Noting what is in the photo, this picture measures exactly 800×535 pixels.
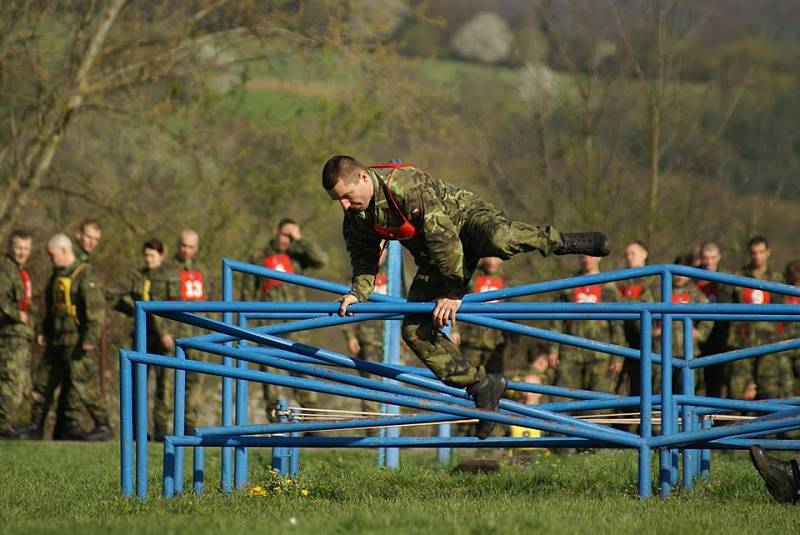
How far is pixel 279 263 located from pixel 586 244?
6507 millimetres

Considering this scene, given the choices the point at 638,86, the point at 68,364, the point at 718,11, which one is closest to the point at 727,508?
the point at 68,364

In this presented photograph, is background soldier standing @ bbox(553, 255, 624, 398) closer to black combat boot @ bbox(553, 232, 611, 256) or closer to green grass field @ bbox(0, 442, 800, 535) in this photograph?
green grass field @ bbox(0, 442, 800, 535)

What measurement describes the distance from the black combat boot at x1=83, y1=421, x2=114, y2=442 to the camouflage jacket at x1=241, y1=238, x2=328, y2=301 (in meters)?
1.80

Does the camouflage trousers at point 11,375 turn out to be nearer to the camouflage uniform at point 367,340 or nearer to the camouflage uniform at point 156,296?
the camouflage uniform at point 156,296

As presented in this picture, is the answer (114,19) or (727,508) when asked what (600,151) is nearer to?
(114,19)

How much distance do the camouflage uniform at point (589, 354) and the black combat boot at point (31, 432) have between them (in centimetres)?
498

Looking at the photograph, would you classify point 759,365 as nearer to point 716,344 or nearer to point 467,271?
point 716,344

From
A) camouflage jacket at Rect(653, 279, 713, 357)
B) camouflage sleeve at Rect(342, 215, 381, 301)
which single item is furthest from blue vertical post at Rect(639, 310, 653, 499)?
camouflage jacket at Rect(653, 279, 713, 357)

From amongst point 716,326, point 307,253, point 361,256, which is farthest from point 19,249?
point 361,256

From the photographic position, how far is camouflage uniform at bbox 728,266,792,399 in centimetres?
1273

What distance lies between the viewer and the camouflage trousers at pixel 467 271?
749cm

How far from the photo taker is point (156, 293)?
43.9 ft

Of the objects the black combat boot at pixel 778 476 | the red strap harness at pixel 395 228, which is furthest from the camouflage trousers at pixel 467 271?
the black combat boot at pixel 778 476

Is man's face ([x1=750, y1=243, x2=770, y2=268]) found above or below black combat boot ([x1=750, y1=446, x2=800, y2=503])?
above
